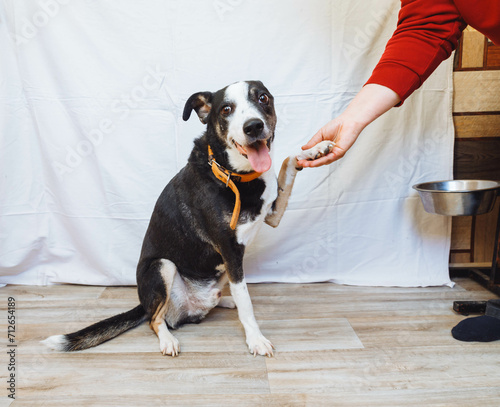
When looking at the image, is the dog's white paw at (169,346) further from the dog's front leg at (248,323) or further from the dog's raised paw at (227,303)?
the dog's raised paw at (227,303)

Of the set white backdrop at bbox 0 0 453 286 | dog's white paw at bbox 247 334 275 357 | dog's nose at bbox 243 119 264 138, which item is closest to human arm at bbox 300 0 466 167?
dog's nose at bbox 243 119 264 138

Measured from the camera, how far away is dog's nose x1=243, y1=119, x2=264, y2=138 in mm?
1465

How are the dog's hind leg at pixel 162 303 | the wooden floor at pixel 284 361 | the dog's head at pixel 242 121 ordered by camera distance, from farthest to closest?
the dog's hind leg at pixel 162 303, the dog's head at pixel 242 121, the wooden floor at pixel 284 361

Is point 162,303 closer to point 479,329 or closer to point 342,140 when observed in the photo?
point 342,140

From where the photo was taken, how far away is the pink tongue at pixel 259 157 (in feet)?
4.97

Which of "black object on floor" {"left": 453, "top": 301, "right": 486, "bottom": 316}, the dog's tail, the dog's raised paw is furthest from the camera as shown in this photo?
the dog's raised paw

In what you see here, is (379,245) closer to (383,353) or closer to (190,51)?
(383,353)

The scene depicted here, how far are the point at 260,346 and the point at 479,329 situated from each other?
3.07 ft

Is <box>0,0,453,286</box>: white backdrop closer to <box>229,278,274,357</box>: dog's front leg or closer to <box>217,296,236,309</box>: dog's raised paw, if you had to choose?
<box>217,296,236,309</box>: dog's raised paw

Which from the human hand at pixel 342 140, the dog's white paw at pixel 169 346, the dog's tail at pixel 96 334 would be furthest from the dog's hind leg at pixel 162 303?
the human hand at pixel 342 140

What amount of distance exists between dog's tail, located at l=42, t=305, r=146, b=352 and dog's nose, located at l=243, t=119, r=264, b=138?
993 mm

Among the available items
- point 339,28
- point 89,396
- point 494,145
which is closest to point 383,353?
point 89,396

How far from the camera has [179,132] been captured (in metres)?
2.23

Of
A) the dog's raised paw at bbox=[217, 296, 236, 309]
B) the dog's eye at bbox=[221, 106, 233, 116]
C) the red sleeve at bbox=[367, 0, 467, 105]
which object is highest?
the red sleeve at bbox=[367, 0, 467, 105]
